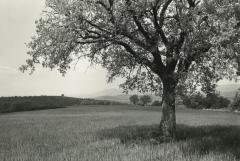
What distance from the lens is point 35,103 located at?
74562mm

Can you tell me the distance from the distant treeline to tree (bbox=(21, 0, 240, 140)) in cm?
4887

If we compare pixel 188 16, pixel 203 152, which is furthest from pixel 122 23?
pixel 203 152

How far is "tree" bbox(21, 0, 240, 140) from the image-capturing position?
1629 cm

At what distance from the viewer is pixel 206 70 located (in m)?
20.3

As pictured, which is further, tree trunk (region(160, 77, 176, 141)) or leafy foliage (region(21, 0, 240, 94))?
tree trunk (region(160, 77, 176, 141))

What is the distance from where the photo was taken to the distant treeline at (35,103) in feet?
224

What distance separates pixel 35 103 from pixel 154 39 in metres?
58.0

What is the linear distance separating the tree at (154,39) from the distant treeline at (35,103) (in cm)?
4887

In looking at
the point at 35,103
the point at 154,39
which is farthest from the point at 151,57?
the point at 35,103

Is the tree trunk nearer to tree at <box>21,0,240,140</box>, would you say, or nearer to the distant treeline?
tree at <box>21,0,240,140</box>

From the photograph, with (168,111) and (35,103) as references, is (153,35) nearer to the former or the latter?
(168,111)

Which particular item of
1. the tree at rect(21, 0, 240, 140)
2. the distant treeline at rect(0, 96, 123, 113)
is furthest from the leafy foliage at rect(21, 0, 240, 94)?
the distant treeline at rect(0, 96, 123, 113)

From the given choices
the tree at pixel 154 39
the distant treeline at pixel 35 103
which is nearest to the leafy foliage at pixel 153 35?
the tree at pixel 154 39

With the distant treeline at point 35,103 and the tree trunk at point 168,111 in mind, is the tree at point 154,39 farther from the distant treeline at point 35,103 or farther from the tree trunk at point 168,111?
the distant treeline at point 35,103
